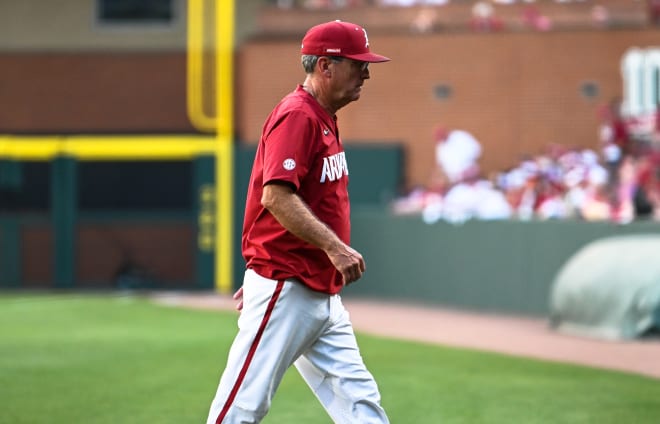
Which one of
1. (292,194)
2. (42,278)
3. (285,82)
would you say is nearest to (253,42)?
(285,82)

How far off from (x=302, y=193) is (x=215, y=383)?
4886 mm

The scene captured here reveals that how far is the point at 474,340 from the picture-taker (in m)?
13.2

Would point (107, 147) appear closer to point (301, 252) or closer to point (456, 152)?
point (456, 152)

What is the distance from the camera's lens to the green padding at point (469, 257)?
1577cm

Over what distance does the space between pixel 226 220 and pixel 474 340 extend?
8.37m

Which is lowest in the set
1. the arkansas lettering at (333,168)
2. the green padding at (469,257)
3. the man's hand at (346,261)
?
the green padding at (469,257)

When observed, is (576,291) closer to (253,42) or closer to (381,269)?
(381,269)

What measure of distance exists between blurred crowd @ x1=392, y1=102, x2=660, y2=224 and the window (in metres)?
6.59

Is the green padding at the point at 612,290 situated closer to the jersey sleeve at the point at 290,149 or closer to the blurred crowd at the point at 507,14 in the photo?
the blurred crowd at the point at 507,14

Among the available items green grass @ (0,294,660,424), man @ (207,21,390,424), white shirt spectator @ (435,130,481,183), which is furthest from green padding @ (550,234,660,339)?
man @ (207,21,390,424)

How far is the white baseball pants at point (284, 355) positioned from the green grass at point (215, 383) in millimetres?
2765

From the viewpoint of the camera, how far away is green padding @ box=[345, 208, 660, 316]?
51.8ft

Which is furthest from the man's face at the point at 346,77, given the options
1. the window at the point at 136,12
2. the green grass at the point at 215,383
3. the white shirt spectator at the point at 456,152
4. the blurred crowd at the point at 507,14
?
the window at the point at 136,12

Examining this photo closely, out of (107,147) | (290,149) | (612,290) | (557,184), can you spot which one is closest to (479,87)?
(557,184)
